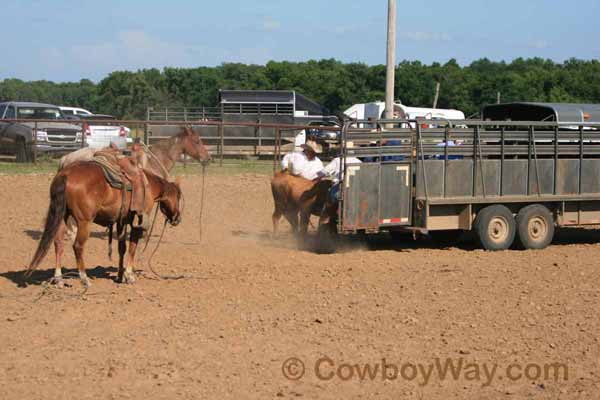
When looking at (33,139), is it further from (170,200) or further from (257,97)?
(170,200)

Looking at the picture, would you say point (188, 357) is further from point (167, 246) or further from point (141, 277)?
point (167, 246)

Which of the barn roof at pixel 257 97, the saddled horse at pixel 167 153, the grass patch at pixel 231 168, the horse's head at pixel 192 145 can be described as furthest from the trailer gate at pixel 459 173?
the barn roof at pixel 257 97

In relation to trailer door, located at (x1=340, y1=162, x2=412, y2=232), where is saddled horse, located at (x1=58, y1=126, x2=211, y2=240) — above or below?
above

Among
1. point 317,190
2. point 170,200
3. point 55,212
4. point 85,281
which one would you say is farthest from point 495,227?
point 55,212

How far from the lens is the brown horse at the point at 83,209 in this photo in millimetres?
9109

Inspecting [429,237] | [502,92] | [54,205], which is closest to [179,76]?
[502,92]

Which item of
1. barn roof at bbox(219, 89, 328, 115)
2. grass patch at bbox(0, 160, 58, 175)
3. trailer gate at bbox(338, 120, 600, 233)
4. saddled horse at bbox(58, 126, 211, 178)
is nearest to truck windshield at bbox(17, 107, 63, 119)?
grass patch at bbox(0, 160, 58, 175)

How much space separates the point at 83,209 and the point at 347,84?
48.0m

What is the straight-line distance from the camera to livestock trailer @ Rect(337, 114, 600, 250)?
39.5 ft

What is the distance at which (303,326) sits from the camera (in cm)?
784

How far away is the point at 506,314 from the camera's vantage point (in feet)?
27.2

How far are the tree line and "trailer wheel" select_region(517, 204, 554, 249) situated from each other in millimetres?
33959

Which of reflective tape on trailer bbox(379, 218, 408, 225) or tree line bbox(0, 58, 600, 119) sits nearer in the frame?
reflective tape on trailer bbox(379, 218, 408, 225)

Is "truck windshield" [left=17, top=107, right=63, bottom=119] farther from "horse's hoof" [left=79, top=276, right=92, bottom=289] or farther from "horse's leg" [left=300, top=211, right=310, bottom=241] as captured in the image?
"horse's hoof" [left=79, top=276, right=92, bottom=289]
